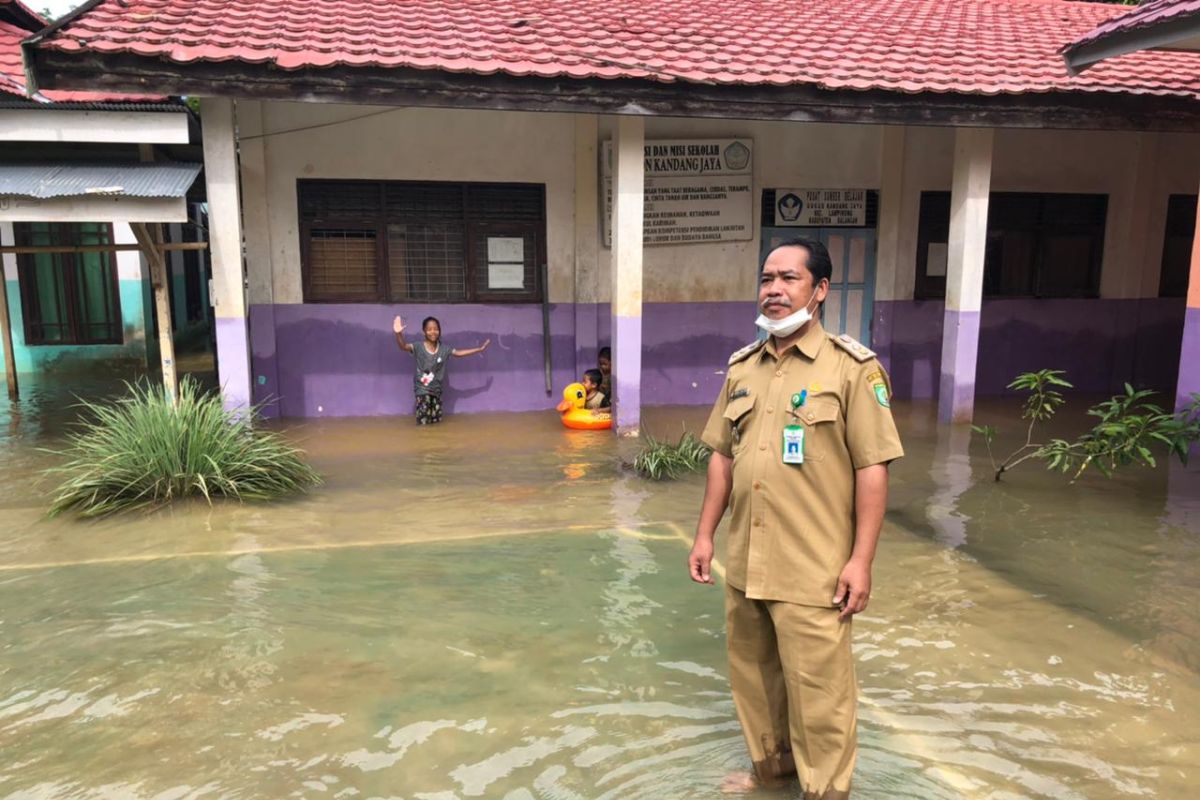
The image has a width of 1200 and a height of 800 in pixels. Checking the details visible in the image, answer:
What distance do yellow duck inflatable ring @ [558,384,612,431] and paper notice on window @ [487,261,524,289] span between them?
1689mm

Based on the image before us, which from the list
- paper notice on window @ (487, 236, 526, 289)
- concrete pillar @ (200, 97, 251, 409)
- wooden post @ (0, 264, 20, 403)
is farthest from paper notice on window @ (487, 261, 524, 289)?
wooden post @ (0, 264, 20, 403)

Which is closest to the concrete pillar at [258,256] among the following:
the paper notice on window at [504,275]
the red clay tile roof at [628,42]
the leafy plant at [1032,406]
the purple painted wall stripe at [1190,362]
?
the red clay tile roof at [628,42]

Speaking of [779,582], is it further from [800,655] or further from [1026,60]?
[1026,60]

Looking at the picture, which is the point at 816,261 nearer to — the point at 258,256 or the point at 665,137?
the point at 665,137

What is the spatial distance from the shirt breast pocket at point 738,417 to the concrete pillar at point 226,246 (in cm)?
577

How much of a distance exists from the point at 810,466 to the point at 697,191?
27.2 ft

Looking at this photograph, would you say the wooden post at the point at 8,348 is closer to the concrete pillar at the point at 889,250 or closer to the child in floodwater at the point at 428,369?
the child in floodwater at the point at 428,369

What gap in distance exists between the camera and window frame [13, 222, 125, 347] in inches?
497

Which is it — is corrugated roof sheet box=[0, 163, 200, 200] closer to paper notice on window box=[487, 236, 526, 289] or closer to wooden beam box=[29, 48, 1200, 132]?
wooden beam box=[29, 48, 1200, 132]

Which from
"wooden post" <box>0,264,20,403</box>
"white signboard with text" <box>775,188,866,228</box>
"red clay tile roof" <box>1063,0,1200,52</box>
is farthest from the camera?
"white signboard with text" <box>775,188,866,228</box>

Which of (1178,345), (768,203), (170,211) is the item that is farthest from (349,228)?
(1178,345)

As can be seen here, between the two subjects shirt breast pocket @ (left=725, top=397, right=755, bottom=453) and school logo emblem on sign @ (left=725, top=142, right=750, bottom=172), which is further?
school logo emblem on sign @ (left=725, top=142, right=750, bottom=172)

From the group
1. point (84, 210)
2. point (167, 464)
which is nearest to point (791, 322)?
point (167, 464)

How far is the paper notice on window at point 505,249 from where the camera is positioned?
10.2 m
